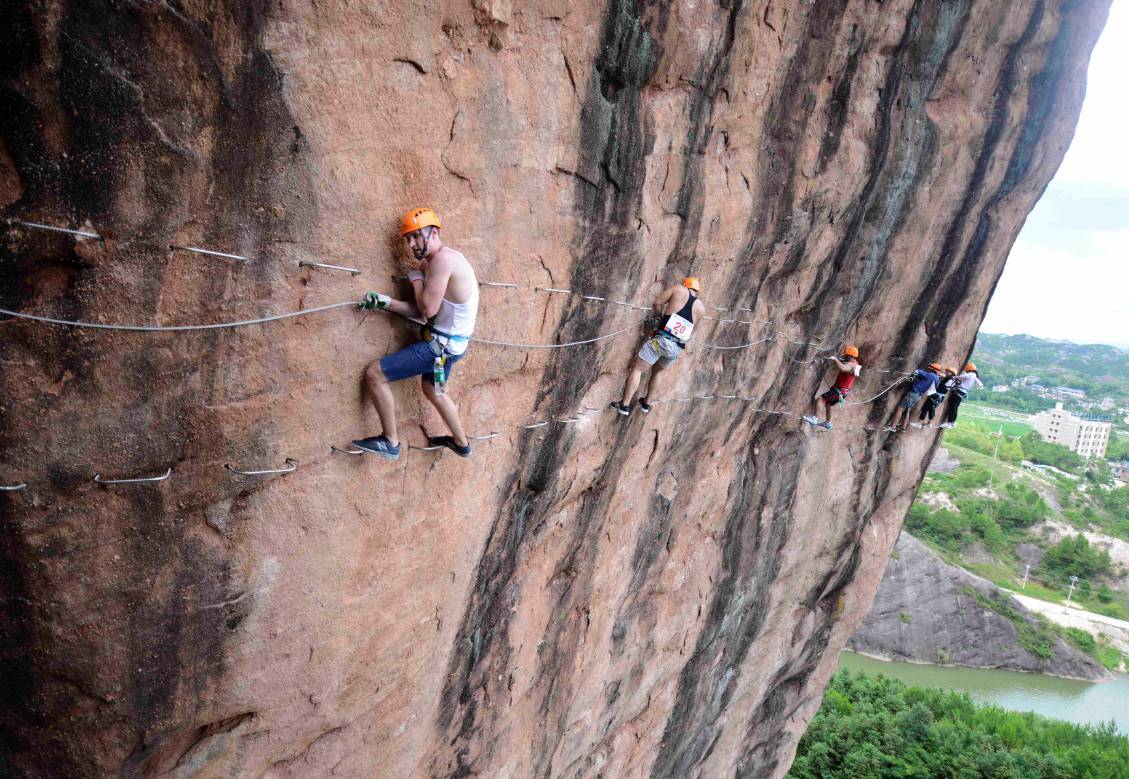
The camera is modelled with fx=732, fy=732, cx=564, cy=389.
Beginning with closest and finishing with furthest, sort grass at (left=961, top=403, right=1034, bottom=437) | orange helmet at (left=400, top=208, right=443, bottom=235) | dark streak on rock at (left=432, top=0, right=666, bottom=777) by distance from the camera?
orange helmet at (left=400, top=208, right=443, bottom=235) < dark streak on rock at (left=432, top=0, right=666, bottom=777) < grass at (left=961, top=403, right=1034, bottom=437)

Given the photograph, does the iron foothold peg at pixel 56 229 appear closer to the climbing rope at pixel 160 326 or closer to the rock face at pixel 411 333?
the rock face at pixel 411 333

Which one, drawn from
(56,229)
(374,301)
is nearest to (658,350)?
(374,301)

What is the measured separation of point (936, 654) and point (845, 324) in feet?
79.5

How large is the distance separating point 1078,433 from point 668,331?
232 feet

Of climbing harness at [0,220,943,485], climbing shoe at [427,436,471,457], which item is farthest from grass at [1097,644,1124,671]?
climbing shoe at [427,436,471,457]

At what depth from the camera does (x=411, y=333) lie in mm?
3637

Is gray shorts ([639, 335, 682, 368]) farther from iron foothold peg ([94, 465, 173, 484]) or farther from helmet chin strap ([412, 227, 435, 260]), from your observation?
iron foothold peg ([94, 465, 173, 484])

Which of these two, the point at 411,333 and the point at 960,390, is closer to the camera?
the point at 411,333

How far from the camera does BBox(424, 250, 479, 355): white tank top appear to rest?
3.49 metres

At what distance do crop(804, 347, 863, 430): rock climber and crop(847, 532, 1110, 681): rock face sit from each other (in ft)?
74.0

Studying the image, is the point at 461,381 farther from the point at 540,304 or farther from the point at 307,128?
the point at 307,128

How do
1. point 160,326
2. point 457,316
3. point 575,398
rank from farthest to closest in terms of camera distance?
Answer: 1. point 575,398
2. point 457,316
3. point 160,326

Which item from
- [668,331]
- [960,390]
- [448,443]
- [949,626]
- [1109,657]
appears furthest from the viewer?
[1109,657]

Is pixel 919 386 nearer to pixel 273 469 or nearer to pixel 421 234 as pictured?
pixel 421 234
